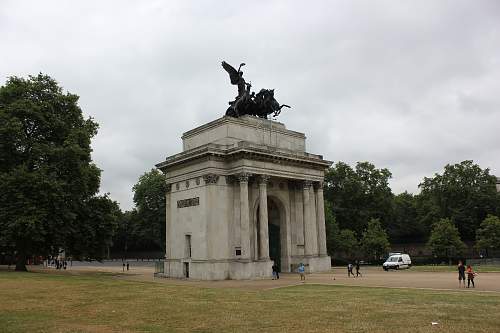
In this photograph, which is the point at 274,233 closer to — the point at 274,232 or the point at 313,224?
the point at 274,232

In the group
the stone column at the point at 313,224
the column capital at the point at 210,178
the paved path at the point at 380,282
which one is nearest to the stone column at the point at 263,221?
the paved path at the point at 380,282

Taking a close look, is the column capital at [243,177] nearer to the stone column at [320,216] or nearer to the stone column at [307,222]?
the stone column at [307,222]

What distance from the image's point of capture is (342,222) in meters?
89.9

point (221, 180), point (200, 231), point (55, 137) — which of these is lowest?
point (200, 231)

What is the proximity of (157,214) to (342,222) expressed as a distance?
1387 inches

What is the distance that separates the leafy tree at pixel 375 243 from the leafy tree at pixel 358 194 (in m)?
12.9

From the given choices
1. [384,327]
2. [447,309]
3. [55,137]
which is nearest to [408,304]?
[447,309]

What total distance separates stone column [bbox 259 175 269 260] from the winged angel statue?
7608mm

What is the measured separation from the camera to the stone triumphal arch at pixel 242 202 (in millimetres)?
41062

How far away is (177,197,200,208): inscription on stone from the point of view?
4256 centimetres

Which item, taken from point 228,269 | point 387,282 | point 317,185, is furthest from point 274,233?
point 387,282

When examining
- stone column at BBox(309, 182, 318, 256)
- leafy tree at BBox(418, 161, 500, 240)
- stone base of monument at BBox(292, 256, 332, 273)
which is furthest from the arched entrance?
leafy tree at BBox(418, 161, 500, 240)

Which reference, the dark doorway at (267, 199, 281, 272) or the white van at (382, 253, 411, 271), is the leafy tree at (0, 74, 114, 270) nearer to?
the dark doorway at (267, 199, 281, 272)

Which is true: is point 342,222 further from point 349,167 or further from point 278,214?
point 278,214
